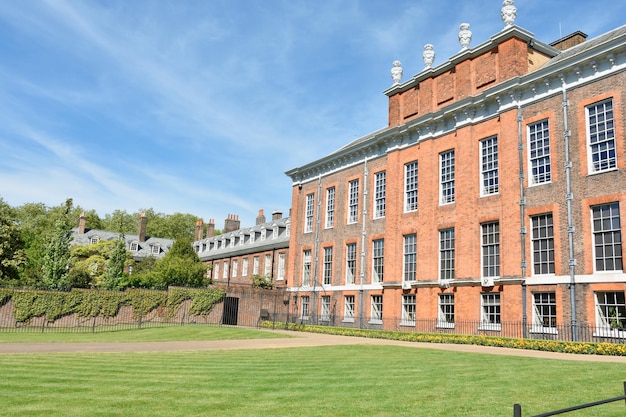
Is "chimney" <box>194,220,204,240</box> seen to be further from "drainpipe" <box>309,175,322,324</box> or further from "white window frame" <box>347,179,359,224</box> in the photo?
"white window frame" <box>347,179,359,224</box>

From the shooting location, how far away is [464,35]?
98.5 ft

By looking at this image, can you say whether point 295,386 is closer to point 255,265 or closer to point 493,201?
point 493,201

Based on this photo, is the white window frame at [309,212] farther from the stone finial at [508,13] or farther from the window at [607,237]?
the window at [607,237]

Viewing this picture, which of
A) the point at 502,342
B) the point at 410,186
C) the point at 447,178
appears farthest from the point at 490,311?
the point at 410,186

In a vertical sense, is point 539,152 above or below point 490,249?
above

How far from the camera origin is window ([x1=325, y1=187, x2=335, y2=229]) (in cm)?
3947

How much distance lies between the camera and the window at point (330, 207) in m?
39.5

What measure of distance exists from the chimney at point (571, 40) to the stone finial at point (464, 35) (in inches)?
227

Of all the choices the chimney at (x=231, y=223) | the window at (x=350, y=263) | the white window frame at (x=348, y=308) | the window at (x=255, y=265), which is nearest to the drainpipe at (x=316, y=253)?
the white window frame at (x=348, y=308)

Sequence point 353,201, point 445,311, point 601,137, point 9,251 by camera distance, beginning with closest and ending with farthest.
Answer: point 601,137 → point 445,311 → point 353,201 → point 9,251

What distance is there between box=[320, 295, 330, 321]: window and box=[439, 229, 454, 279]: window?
11105 mm

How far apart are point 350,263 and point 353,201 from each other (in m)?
4.46

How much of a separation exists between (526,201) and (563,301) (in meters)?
4.90

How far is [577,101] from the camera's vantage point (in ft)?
75.9
